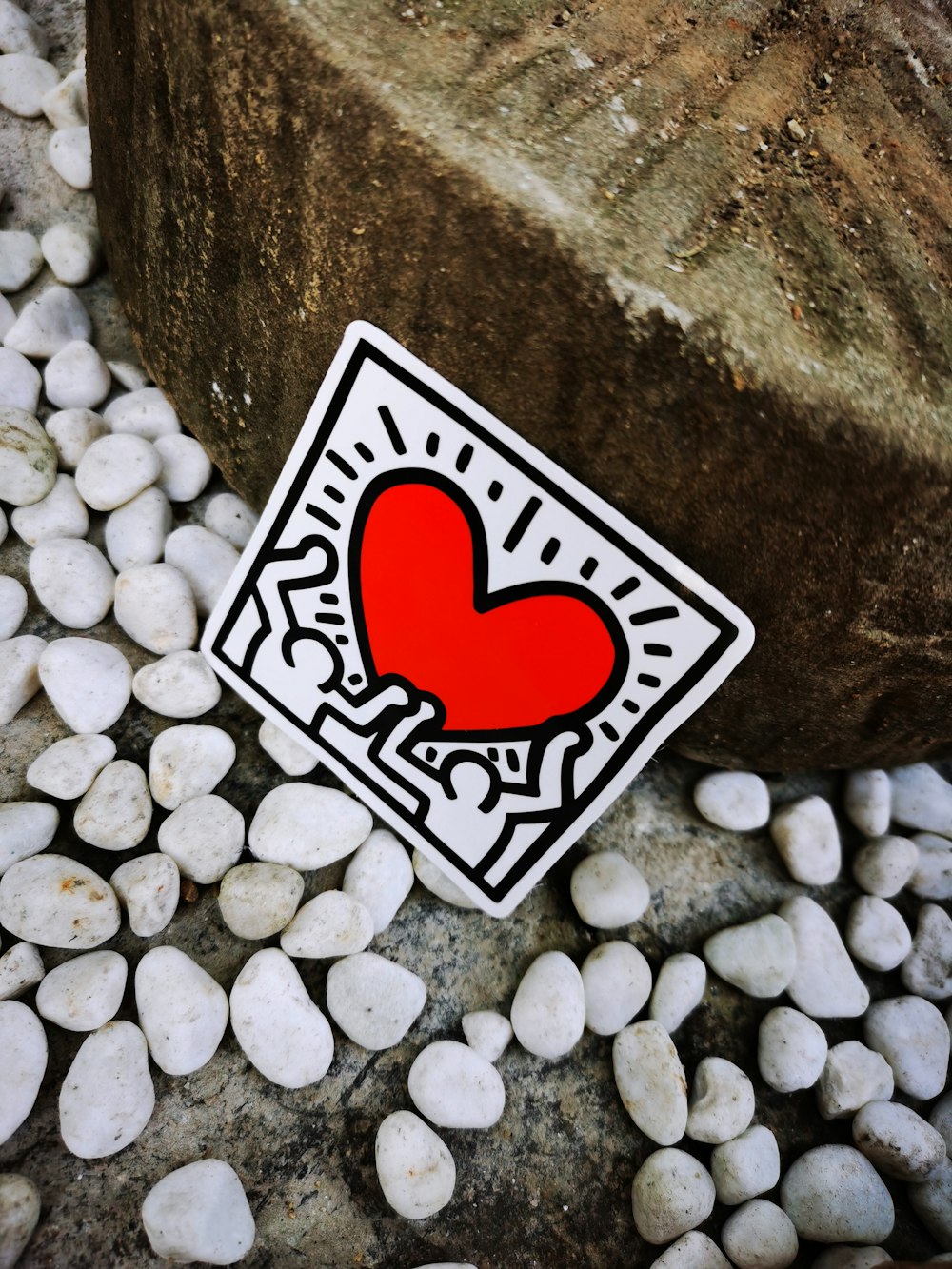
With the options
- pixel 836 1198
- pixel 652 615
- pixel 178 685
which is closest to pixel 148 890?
pixel 178 685

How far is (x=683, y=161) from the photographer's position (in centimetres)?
49

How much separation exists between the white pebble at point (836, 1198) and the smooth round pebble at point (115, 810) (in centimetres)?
50

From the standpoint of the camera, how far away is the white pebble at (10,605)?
667 millimetres

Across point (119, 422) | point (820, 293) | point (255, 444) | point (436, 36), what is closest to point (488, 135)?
point (436, 36)

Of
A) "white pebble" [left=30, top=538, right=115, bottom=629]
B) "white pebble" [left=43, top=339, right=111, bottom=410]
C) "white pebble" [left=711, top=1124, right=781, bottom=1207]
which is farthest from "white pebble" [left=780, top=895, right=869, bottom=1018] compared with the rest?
"white pebble" [left=43, top=339, right=111, bottom=410]

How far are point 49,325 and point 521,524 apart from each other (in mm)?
538

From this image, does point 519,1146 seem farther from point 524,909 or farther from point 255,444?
point 255,444

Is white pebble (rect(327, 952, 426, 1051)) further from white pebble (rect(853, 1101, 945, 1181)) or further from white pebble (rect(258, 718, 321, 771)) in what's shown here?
white pebble (rect(853, 1101, 945, 1181))

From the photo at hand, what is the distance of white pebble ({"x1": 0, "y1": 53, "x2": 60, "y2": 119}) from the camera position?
0.90 m

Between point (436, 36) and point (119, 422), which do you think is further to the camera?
point (119, 422)

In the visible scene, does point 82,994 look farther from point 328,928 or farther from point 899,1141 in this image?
point 899,1141

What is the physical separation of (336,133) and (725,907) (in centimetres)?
61

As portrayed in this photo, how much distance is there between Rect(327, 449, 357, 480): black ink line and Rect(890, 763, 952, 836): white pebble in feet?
1.86

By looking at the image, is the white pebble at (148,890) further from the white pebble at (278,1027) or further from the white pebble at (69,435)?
the white pebble at (69,435)
